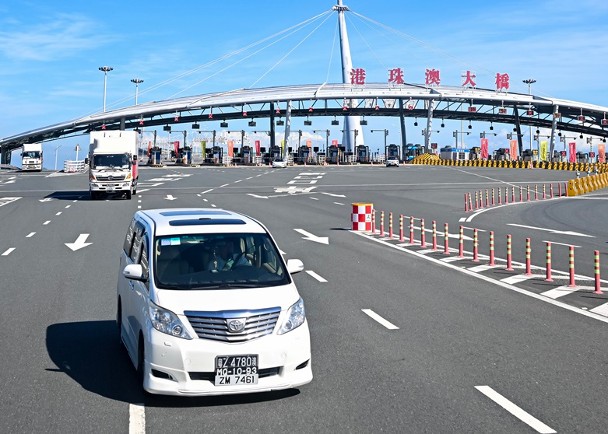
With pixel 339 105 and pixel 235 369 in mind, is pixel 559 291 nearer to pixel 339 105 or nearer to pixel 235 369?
pixel 235 369

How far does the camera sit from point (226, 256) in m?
8.25

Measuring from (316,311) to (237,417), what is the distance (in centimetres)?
545

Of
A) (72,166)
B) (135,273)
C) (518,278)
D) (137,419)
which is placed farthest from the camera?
(72,166)

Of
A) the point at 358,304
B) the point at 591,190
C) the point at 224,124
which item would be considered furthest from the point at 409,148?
the point at 358,304

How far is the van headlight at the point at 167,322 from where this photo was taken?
7059 mm

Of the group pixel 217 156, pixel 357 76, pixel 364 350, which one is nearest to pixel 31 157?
pixel 217 156

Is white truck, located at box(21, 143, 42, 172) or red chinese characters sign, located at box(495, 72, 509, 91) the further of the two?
red chinese characters sign, located at box(495, 72, 509, 91)

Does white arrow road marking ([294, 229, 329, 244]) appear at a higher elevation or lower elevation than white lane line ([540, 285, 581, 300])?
higher

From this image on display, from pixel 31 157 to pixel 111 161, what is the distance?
5737 cm

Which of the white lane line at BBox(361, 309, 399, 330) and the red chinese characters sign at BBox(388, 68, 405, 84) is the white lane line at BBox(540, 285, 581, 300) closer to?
the white lane line at BBox(361, 309, 399, 330)

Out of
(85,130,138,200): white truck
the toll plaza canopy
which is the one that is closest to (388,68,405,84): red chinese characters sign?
the toll plaza canopy

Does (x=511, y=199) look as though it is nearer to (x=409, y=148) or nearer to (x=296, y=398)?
(x=296, y=398)

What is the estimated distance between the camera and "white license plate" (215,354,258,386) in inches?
275

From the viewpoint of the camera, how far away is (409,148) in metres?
146
